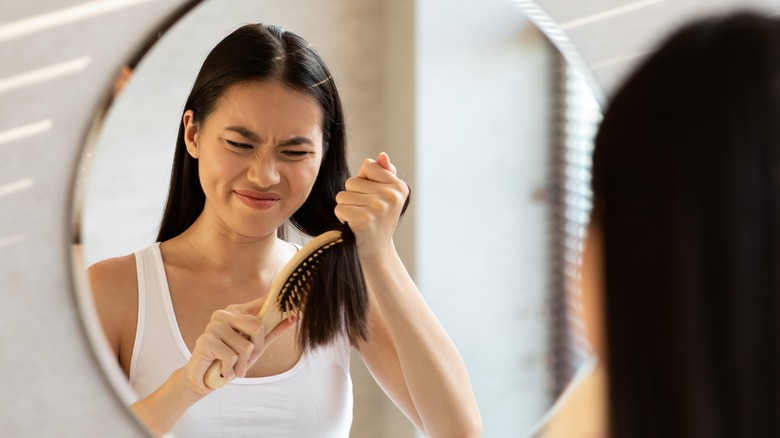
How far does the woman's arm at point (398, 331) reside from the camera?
673 millimetres

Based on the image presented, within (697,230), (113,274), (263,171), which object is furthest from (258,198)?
(697,230)

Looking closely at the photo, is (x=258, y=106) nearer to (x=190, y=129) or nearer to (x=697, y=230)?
(x=190, y=129)

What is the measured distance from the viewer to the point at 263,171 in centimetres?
65

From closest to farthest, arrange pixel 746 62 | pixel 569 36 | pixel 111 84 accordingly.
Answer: pixel 746 62 < pixel 111 84 < pixel 569 36

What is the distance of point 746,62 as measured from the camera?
15.9 inches

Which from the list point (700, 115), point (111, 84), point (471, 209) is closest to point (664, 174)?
point (700, 115)

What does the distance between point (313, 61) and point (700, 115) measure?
0.33m

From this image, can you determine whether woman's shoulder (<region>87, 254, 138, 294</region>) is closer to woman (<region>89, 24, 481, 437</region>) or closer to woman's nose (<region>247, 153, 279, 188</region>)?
woman (<region>89, 24, 481, 437</region>)

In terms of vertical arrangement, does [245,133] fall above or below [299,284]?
above

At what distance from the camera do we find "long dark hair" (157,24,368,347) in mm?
641

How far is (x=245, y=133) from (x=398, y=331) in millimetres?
199

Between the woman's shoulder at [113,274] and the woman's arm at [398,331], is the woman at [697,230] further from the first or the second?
the woman's shoulder at [113,274]

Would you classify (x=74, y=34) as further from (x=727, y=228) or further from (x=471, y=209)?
(x=727, y=228)

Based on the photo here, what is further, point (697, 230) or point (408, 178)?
point (408, 178)
